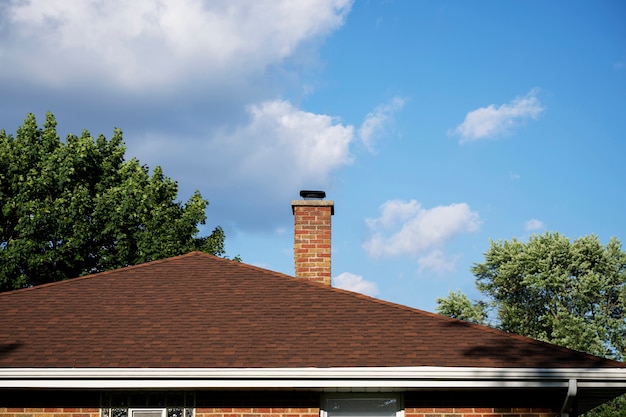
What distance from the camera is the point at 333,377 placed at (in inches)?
412

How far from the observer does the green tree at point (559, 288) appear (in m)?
44.8

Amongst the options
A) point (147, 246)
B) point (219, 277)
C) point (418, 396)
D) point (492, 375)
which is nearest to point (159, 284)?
point (219, 277)

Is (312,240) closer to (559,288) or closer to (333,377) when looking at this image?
(333,377)

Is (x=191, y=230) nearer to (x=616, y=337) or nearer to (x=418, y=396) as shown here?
(x=418, y=396)

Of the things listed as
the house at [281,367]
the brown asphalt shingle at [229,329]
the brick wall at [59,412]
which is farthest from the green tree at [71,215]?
the brick wall at [59,412]

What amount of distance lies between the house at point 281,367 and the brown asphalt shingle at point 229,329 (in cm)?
3

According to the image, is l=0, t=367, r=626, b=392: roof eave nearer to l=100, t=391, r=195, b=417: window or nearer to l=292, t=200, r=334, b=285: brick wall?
l=100, t=391, r=195, b=417: window

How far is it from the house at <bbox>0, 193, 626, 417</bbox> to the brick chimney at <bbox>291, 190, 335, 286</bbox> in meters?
1.94

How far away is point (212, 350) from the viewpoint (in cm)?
1112

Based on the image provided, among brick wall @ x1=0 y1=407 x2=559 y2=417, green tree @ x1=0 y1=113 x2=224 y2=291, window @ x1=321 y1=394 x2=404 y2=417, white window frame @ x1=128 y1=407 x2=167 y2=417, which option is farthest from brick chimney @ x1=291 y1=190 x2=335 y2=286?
green tree @ x1=0 y1=113 x2=224 y2=291

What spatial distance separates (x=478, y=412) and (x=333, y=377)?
2042mm

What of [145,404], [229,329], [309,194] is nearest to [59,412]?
[145,404]

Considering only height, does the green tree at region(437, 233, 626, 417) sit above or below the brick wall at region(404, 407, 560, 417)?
above

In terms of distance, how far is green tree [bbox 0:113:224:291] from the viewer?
28.1 meters
